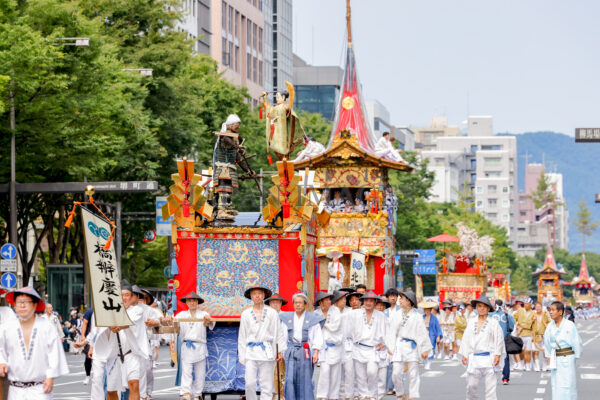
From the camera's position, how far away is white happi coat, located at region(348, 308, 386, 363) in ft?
64.4

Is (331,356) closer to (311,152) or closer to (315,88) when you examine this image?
(311,152)

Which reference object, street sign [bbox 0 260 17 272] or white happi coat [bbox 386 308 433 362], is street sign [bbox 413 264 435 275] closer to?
street sign [bbox 0 260 17 272]

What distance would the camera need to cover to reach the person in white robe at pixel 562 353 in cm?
1816

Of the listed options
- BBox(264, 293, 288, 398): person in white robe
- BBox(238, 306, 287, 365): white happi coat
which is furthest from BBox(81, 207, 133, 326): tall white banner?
BBox(264, 293, 288, 398): person in white robe

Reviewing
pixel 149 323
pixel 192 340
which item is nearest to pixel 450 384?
pixel 192 340

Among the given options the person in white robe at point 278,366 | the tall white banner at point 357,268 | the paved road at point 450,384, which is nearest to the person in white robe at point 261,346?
the person in white robe at point 278,366

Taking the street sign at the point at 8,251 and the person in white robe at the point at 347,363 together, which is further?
the street sign at the point at 8,251

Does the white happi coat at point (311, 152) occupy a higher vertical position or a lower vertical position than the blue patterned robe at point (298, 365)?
higher

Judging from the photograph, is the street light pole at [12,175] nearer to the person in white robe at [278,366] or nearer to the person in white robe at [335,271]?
the person in white robe at [335,271]

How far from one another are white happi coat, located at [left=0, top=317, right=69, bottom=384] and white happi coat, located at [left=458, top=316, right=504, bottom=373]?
734cm

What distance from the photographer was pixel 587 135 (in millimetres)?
31547

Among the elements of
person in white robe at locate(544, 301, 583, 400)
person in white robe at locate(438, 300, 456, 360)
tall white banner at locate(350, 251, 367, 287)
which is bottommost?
person in white robe at locate(438, 300, 456, 360)

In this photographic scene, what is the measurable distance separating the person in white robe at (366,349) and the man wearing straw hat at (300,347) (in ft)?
4.99

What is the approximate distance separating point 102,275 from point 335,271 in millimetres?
19290
